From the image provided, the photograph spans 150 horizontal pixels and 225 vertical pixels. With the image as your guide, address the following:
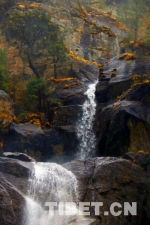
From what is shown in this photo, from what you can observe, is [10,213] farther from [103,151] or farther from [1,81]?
[1,81]

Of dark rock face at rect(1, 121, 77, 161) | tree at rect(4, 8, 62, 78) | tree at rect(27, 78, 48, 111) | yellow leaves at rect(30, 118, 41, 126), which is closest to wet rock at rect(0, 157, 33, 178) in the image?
dark rock face at rect(1, 121, 77, 161)

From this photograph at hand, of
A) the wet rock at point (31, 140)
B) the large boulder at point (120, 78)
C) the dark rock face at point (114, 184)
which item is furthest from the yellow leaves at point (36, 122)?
the dark rock face at point (114, 184)

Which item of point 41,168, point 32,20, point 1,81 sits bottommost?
point 41,168

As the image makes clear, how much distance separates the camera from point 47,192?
19.8 m

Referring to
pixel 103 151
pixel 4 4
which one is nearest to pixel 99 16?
pixel 4 4

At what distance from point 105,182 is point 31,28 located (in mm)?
24442

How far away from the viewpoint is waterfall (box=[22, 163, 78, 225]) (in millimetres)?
18106

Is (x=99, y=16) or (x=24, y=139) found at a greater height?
(x=99, y=16)

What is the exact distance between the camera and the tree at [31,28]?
3944 cm

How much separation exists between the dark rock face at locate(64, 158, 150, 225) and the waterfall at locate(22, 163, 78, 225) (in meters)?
0.61

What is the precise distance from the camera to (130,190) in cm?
2066

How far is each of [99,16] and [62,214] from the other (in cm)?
4816

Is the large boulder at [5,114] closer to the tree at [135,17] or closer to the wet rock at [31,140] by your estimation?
the wet rock at [31,140]

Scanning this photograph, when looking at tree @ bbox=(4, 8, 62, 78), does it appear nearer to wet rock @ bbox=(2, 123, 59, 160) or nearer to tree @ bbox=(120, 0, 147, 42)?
tree @ bbox=(120, 0, 147, 42)
